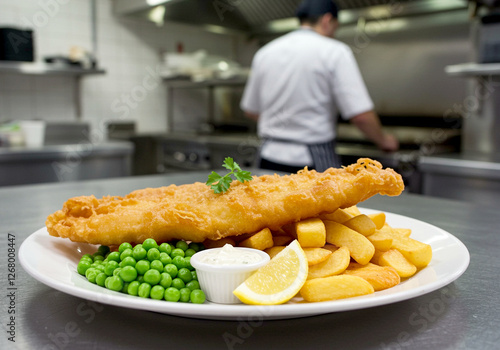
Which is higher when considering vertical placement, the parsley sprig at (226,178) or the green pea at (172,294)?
the parsley sprig at (226,178)

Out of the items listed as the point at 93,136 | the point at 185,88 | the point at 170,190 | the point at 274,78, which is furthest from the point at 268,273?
the point at 185,88

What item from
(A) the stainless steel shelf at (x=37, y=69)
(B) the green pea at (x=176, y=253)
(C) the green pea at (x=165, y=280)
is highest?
(A) the stainless steel shelf at (x=37, y=69)

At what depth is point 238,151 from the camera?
15.1 ft

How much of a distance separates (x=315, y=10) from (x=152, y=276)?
282 cm

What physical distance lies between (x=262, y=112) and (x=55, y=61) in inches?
98.6

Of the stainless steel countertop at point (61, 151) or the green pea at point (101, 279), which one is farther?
the stainless steel countertop at point (61, 151)

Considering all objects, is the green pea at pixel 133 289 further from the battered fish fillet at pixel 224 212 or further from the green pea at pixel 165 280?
the battered fish fillet at pixel 224 212

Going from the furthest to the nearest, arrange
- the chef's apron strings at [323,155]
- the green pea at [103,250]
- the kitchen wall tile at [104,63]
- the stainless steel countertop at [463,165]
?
the kitchen wall tile at [104,63] < the chef's apron strings at [323,155] < the stainless steel countertop at [463,165] < the green pea at [103,250]

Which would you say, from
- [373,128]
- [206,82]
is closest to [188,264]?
[373,128]

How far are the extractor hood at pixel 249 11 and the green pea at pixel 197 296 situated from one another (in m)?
4.18

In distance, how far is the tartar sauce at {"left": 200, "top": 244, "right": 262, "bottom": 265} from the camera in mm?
870

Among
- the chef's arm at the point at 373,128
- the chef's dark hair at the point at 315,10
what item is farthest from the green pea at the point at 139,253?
the chef's dark hair at the point at 315,10

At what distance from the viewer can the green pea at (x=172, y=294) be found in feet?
2.66

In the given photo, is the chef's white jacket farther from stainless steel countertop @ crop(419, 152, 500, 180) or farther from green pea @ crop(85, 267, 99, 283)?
green pea @ crop(85, 267, 99, 283)
